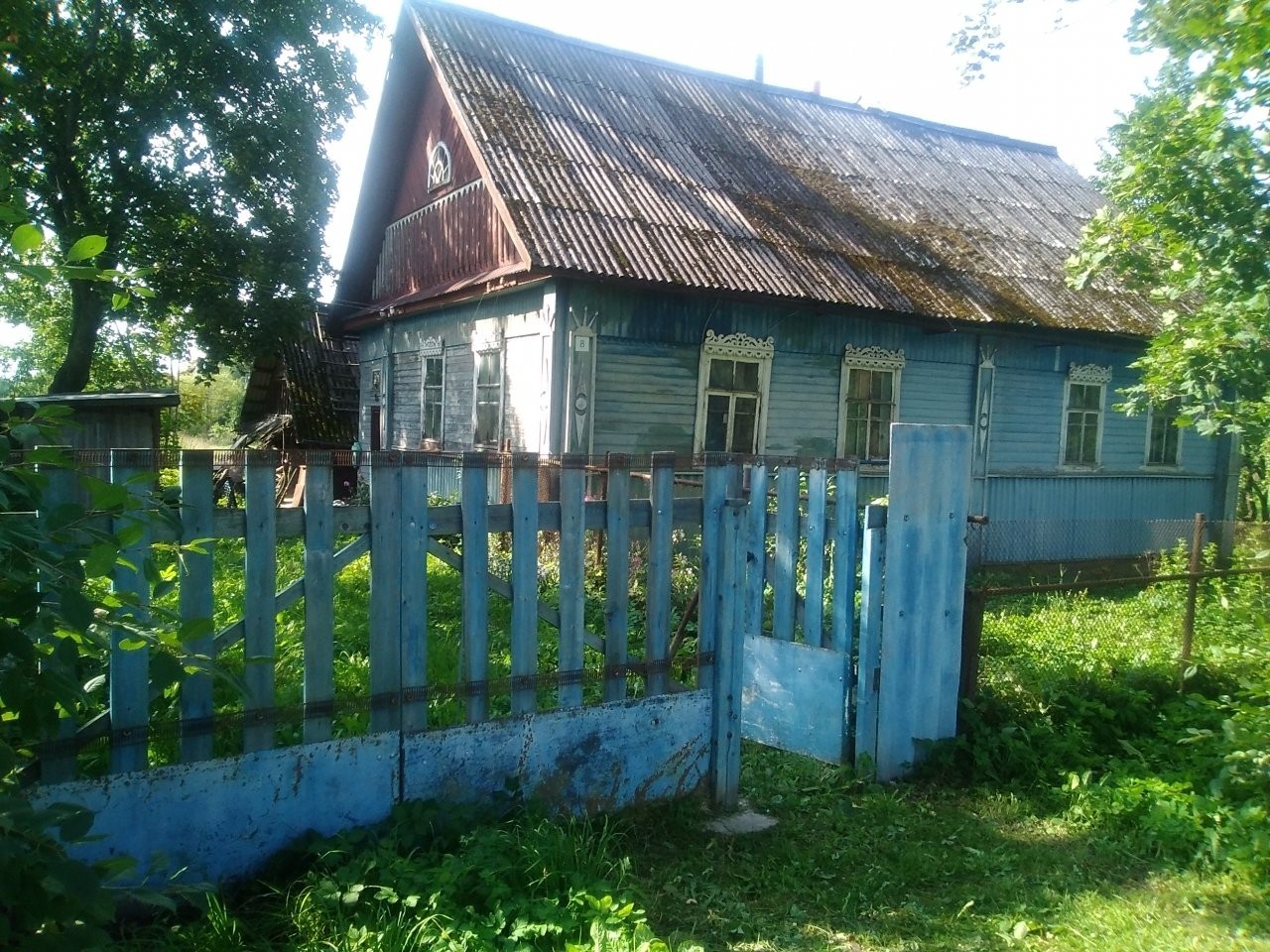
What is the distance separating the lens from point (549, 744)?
13.3ft

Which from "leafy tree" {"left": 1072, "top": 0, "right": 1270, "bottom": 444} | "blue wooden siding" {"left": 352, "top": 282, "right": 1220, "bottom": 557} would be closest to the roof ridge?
"blue wooden siding" {"left": 352, "top": 282, "right": 1220, "bottom": 557}

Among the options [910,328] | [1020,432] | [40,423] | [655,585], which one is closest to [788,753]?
[655,585]

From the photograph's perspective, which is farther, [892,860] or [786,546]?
[786,546]

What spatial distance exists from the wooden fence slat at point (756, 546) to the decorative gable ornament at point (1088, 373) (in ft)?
33.7

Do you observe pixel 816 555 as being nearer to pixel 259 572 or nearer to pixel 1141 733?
pixel 1141 733

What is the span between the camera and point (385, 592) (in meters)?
3.71

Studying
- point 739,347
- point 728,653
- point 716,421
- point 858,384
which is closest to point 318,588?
point 728,653

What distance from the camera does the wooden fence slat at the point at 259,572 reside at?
11.0ft

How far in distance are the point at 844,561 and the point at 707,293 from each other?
610 centimetres

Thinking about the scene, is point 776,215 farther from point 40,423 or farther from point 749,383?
point 40,423

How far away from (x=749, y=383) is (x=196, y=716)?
9.08 meters

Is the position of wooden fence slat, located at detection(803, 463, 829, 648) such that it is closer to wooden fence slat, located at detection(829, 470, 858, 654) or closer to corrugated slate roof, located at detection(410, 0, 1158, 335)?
wooden fence slat, located at detection(829, 470, 858, 654)

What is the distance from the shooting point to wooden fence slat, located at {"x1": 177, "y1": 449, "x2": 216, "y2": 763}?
10.5 ft

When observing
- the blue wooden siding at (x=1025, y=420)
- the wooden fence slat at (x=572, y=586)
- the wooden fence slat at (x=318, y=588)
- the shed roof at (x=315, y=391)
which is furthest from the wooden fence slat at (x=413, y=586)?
the shed roof at (x=315, y=391)
